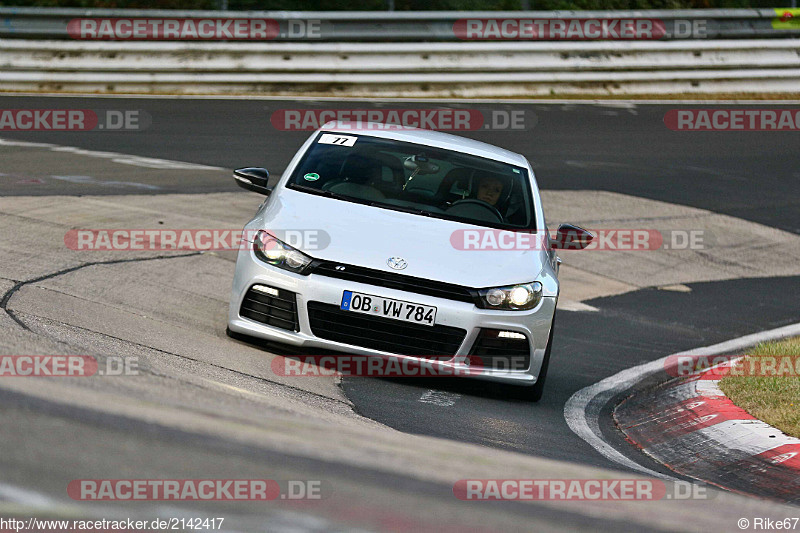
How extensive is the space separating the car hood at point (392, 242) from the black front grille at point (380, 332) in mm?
280

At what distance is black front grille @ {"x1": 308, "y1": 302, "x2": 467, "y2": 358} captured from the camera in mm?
5906

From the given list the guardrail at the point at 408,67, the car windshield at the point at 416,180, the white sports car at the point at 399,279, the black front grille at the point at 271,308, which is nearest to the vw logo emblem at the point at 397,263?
the white sports car at the point at 399,279

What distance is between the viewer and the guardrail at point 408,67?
685 inches

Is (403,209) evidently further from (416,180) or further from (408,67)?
(408,67)

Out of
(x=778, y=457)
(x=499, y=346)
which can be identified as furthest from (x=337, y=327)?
(x=778, y=457)

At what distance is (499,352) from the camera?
6105 mm

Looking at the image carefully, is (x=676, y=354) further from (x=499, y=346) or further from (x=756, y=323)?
(x=499, y=346)

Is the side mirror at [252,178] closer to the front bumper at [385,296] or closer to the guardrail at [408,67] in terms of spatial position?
the front bumper at [385,296]

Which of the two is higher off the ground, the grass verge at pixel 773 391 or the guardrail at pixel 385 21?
the guardrail at pixel 385 21
